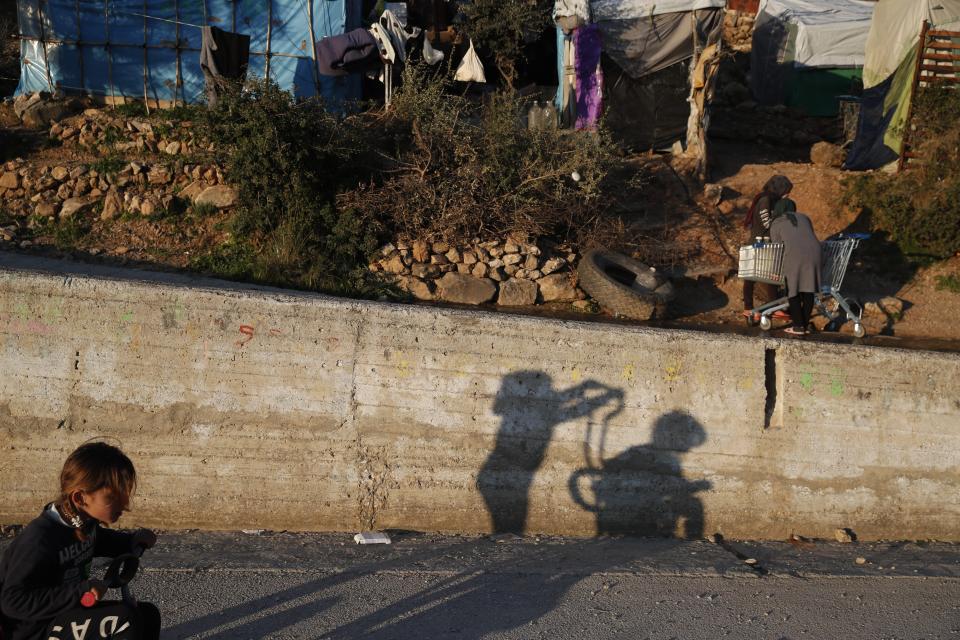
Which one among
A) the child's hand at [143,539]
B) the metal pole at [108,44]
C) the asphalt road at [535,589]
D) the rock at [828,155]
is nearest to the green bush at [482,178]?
the rock at [828,155]

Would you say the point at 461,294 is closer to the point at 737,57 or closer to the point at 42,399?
the point at 42,399

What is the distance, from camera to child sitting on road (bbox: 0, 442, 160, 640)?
2.76 metres

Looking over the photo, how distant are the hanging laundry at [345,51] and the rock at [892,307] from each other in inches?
330

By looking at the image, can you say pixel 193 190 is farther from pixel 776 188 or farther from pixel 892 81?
pixel 892 81

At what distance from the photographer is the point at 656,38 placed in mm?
13672

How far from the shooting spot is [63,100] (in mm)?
13312

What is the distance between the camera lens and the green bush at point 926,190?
10586 mm

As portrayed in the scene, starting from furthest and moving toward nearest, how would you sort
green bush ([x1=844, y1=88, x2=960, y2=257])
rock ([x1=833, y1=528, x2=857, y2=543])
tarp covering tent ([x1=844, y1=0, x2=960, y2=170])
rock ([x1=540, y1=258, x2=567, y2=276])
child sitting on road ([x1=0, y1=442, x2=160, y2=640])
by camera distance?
1. tarp covering tent ([x1=844, y1=0, x2=960, y2=170])
2. green bush ([x1=844, y1=88, x2=960, y2=257])
3. rock ([x1=540, y1=258, x2=567, y2=276])
4. rock ([x1=833, y1=528, x2=857, y2=543])
5. child sitting on road ([x1=0, y1=442, x2=160, y2=640])

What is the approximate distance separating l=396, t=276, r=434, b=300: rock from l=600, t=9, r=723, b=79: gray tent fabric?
6.71 m

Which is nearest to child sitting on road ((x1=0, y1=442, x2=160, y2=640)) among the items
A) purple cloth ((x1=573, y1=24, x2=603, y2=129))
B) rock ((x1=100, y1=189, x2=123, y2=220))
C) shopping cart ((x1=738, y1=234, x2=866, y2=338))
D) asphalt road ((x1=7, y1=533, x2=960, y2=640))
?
asphalt road ((x1=7, y1=533, x2=960, y2=640))

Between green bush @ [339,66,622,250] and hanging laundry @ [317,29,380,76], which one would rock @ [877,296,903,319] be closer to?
green bush @ [339,66,622,250]

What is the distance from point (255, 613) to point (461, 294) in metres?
5.58

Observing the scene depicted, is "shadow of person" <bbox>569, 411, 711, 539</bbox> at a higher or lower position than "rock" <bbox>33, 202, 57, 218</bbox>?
lower

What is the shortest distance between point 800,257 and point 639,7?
689 centimetres
